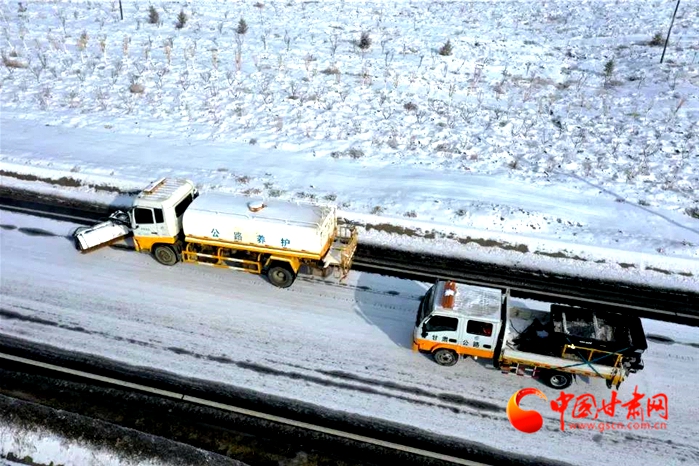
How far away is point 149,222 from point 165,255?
1336mm

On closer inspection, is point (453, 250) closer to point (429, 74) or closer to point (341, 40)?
point (429, 74)

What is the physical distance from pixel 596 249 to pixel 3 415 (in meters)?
19.0

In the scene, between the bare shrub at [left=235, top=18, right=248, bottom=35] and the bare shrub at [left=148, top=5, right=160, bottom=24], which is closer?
the bare shrub at [left=235, top=18, right=248, bottom=35]

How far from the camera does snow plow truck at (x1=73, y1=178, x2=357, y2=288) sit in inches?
674

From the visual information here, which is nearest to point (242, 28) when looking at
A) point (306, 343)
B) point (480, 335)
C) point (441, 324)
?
point (306, 343)

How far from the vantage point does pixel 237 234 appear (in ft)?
57.2

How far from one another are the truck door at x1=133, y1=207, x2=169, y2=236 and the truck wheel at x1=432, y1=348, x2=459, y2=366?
9947 mm

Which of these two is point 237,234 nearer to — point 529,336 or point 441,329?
point 441,329

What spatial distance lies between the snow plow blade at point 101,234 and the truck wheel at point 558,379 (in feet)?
49.5

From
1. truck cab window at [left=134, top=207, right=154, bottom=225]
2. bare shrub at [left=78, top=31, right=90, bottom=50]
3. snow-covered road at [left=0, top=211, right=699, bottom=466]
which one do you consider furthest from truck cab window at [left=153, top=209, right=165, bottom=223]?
bare shrub at [left=78, top=31, right=90, bottom=50]

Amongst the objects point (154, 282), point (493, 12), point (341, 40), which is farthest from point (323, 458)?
point (493, 12)

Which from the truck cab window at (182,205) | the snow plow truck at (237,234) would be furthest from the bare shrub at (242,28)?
the truck cab window at (182,205)

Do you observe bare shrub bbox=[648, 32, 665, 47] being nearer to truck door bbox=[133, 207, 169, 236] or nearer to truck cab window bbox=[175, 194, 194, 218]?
truck cab window bbox=[175, 194, 194, 218]

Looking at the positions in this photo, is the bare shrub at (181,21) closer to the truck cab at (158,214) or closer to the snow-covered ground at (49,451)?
the truck cab at (158,214)
